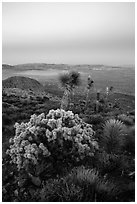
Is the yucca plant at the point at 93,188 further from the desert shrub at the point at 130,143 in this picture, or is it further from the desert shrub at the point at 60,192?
the desert shrub at the point at 130,143

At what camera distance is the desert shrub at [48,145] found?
328cm

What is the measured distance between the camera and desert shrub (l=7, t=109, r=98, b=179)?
129 inches

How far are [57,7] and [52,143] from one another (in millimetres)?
2196

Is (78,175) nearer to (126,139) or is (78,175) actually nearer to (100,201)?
(100,201)

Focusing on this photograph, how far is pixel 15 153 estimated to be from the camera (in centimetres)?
344

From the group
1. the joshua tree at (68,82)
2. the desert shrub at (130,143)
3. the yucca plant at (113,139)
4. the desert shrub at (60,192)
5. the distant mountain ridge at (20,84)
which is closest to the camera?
the desert shrub at (60,192)

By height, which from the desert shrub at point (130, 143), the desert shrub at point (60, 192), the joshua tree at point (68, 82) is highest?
the joshua tree at point (68, 82)

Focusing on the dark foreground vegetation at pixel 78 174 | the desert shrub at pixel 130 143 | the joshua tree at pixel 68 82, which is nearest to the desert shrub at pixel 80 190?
the dark foreground vegetation at pixel 78 174

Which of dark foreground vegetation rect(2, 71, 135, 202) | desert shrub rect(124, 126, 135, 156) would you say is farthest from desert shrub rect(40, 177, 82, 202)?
desert shrub rect(124, 126, 135, 156)

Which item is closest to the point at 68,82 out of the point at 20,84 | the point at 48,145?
the point at 48,145

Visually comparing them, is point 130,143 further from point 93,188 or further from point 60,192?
point 60,192

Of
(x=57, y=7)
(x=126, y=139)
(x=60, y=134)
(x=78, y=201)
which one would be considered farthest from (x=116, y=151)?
(x=57, y=7)

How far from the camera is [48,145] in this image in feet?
11.4

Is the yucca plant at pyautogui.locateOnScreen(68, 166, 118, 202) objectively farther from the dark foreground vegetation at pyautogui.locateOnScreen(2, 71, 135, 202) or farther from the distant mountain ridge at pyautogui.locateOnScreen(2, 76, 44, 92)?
the distant mountain ridge at pyautogui.locateOnScreen(2, 76, 44, 92)
